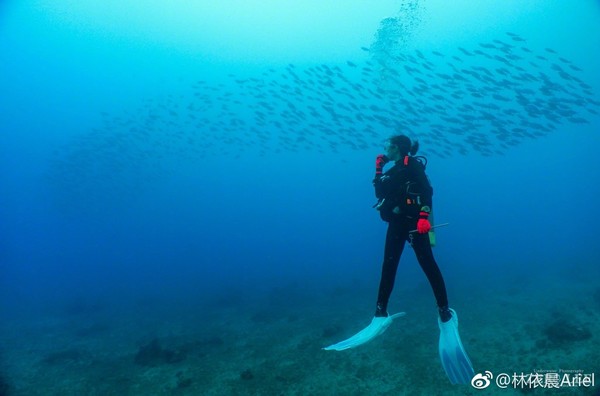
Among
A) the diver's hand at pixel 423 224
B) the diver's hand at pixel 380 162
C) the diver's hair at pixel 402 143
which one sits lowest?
the diver's hand at pixel 423 224

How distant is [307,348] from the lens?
9.45m

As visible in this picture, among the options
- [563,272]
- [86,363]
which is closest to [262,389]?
[86,363]

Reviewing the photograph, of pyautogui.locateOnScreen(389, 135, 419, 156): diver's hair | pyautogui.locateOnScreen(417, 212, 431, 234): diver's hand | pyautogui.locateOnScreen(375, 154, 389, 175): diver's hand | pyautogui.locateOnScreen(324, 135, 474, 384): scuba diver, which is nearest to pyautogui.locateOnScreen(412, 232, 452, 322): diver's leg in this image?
pyautogui.locateOnScreen(324, 135, 474, 384): scuba diver

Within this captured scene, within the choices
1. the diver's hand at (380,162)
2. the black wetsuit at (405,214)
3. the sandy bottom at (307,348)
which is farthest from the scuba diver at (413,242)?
the sandy bottom at (307,348)

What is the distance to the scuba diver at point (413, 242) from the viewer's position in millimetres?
3662

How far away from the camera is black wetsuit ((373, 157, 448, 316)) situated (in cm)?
378

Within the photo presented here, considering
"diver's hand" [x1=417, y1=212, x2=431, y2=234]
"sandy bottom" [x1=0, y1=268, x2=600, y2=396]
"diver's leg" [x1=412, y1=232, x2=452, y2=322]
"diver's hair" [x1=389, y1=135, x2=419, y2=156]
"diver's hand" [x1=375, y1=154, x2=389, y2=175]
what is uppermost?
"diver's hair" [x1=389, y1=135, x2=419, y2=156]

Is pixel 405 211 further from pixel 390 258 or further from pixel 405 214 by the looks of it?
pixel 390 258

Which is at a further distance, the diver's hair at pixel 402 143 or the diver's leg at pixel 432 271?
the diver's hair at pixel 402 143

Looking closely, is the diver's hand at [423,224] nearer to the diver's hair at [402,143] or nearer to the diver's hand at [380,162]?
the diver's hand at [380,162]

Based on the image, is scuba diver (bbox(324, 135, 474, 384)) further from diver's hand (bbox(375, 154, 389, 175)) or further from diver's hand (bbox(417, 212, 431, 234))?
diver's hand (bbox(375, 154, 389, 175))

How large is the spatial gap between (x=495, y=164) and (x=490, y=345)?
192 m

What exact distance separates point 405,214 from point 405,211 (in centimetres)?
4

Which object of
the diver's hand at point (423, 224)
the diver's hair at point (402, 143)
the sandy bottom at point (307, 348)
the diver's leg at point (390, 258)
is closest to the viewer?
the diver's hand at point (423, 224)
